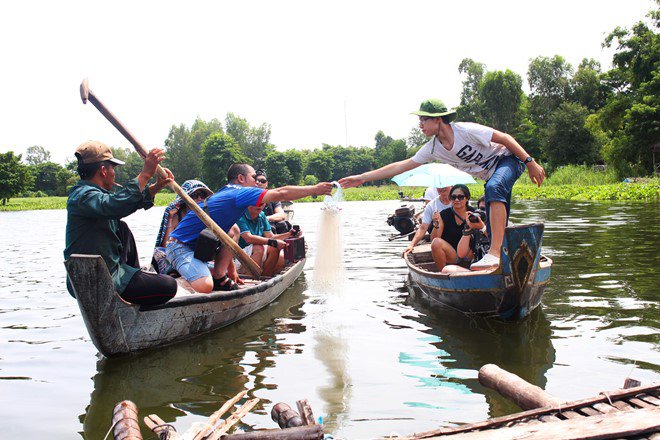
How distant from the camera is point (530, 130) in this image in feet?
173

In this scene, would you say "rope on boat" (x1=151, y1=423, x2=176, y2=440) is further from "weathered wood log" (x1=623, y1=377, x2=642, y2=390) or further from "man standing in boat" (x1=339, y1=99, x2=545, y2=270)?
"man standing in boat" (x1=339, y1=99, x2=545, y2=270)

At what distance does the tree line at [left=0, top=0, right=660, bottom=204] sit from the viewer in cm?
3062

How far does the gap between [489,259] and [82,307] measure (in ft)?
11.3

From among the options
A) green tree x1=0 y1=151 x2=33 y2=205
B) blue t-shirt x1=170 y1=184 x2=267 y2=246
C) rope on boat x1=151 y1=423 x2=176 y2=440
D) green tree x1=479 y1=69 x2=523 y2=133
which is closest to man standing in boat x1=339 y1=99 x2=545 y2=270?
blue t-shirt x1=170 y1=184 x2=267 y2=246

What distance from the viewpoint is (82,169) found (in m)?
4.21

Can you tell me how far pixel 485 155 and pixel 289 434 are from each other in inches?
147

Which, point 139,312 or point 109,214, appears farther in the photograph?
point 139,312

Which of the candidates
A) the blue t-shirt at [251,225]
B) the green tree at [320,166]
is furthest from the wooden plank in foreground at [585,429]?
the green tree at [320,166]

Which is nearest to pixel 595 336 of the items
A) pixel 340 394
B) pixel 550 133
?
pixel 340 394

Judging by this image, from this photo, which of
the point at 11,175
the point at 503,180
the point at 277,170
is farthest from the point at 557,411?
the point at 277,170

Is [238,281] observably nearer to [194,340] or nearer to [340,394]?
[194,340]

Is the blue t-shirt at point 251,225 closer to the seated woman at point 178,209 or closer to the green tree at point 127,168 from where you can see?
the seated woman at point 178,209

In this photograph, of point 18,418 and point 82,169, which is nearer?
point 18,418

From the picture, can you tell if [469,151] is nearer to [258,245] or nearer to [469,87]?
[258,245]
